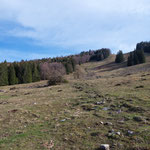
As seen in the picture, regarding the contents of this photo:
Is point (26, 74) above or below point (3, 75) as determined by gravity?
below

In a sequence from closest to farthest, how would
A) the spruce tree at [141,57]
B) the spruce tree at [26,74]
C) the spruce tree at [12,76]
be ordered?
the spruce tree at [12,76], the spruce tree at [26,74], the spruce tree at [141,57]

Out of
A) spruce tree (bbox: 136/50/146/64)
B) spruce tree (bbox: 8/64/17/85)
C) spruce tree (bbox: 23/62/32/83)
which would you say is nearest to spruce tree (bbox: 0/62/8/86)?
spruce tree (bbox: 8/64/17/85)

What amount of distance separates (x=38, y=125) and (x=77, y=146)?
3.36 m

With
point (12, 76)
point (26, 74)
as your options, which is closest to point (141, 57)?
point (26, 74)

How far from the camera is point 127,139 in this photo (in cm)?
→ 559

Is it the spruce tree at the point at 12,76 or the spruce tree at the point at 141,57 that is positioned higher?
the spruce tree at the point at 141,57

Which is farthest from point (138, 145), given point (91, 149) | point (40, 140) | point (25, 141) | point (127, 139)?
point (25, 141)

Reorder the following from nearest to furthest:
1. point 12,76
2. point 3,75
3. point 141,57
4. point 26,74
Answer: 1. point 3,75
2. point 12,76
3. point 26,74
4. point 141,57

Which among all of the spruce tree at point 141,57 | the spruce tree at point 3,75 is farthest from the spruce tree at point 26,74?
the spruce tree at point 141,57

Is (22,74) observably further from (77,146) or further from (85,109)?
(77,146)

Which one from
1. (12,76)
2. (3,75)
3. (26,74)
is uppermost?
(3,75)

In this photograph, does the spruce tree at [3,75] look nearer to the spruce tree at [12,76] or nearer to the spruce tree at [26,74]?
the spruce tree at [12,76]

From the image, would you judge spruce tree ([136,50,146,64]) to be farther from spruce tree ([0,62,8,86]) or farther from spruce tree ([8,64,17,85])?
spruce tree ([0,62,8,86])

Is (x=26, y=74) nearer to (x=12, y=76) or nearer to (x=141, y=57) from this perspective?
(x=12, y=76)
